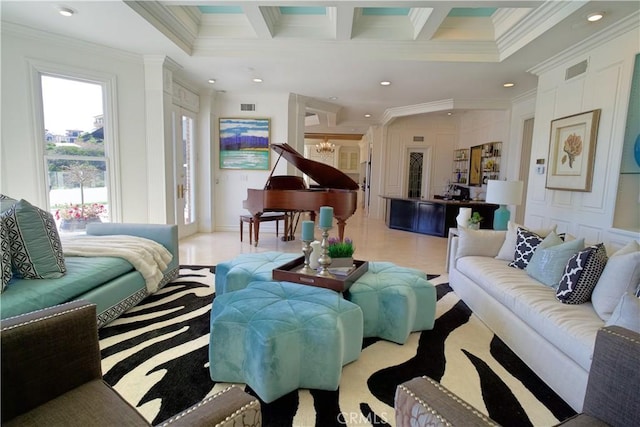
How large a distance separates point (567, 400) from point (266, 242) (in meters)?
4.44

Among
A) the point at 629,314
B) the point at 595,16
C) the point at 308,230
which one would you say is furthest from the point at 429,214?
the point at 629,314

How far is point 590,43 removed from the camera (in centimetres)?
346

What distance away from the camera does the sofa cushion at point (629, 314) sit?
1.32m

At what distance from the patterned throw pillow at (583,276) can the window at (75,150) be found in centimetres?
507

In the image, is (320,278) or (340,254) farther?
(340,254)

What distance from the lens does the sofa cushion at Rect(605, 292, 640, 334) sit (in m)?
1.32

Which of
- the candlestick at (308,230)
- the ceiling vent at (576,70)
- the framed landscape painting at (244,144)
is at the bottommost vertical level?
the candlestick at (308,230)

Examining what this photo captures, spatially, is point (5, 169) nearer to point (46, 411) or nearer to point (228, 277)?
point (228, 277)

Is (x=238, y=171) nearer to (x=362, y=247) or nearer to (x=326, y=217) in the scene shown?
(x=362, y=247)

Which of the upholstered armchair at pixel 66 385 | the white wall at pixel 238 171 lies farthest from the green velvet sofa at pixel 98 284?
the white wall at pixel 238 171

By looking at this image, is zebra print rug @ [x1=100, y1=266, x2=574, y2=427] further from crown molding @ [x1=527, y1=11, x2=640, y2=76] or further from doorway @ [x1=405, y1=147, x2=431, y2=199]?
doorway @ [x1=405, y1=147, x2=431, y2=199]

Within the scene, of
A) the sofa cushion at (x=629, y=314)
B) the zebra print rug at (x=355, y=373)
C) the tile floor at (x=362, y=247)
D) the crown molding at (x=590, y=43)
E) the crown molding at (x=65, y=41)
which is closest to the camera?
the sofa cushion at (x=629, y=314)

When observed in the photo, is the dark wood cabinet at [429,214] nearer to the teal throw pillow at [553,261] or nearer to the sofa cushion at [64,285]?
the teal throw pillow at [553,261]

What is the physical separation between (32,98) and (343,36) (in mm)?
3692
